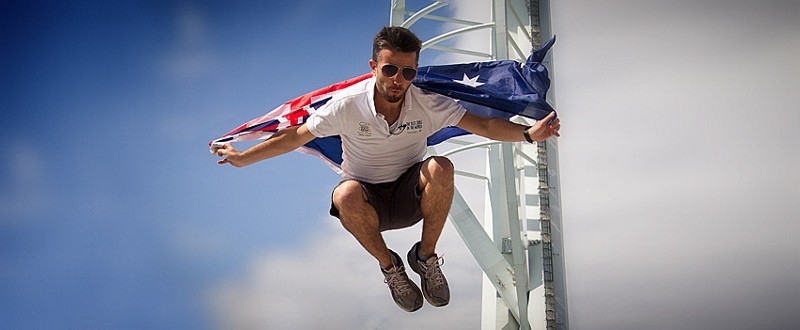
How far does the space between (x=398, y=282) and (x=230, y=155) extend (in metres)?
1.61

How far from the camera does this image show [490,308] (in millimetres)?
18562

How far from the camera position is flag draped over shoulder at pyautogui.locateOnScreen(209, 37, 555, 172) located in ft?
22.7

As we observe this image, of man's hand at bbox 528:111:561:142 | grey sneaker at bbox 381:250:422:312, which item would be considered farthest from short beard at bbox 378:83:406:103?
grey sneaker at bbox 381:250:422:312

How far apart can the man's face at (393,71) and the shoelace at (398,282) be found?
4.43ft

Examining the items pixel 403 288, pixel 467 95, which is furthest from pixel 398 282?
pixel 467 95

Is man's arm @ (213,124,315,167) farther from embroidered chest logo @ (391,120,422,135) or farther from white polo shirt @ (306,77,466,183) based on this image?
embroidered chest logo @ (391,120,422,135)

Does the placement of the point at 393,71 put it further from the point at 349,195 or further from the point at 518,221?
the point at 518,221

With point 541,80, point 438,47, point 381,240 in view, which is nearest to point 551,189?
point 438,47

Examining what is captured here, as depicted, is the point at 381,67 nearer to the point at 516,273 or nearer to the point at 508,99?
the point at 508,99

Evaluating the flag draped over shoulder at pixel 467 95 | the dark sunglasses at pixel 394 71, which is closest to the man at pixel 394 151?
the dark sunglasses at pixel 394 71

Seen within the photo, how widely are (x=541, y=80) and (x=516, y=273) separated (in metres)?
10.6

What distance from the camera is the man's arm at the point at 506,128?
18.9ft

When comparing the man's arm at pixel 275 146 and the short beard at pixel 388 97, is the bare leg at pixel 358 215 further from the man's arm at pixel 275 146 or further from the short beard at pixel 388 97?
the short beard at pixel 388 97

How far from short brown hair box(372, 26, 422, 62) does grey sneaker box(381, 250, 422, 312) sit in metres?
1.64
